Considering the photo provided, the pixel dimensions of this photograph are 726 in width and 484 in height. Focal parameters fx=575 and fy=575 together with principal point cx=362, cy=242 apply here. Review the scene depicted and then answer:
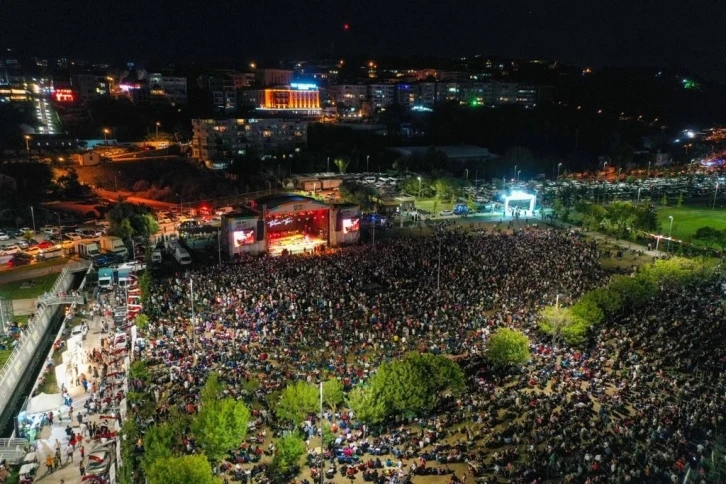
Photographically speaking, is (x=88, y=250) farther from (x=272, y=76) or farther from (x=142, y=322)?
(x=272, y=76)

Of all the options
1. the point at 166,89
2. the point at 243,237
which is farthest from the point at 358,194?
the point at 166,89

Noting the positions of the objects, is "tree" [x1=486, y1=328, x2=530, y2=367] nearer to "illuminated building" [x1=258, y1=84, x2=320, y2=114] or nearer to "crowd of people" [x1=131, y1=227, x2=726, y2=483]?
"crowd of people" [x1=131, y1=227, x2=726, y2=483]

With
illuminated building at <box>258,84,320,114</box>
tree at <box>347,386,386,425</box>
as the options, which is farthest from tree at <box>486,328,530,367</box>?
illuminated building at <box>258,84,320,114</box>

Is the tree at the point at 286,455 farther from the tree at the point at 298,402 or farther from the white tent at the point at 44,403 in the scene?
the white tent at the point at 44,403

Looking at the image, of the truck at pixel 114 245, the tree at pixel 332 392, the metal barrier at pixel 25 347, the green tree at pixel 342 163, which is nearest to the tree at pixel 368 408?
the tree at pixel 332 392

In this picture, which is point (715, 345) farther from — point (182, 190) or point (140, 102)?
point (140, 102)

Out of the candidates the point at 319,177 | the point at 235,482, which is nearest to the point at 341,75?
the point at 319,177
